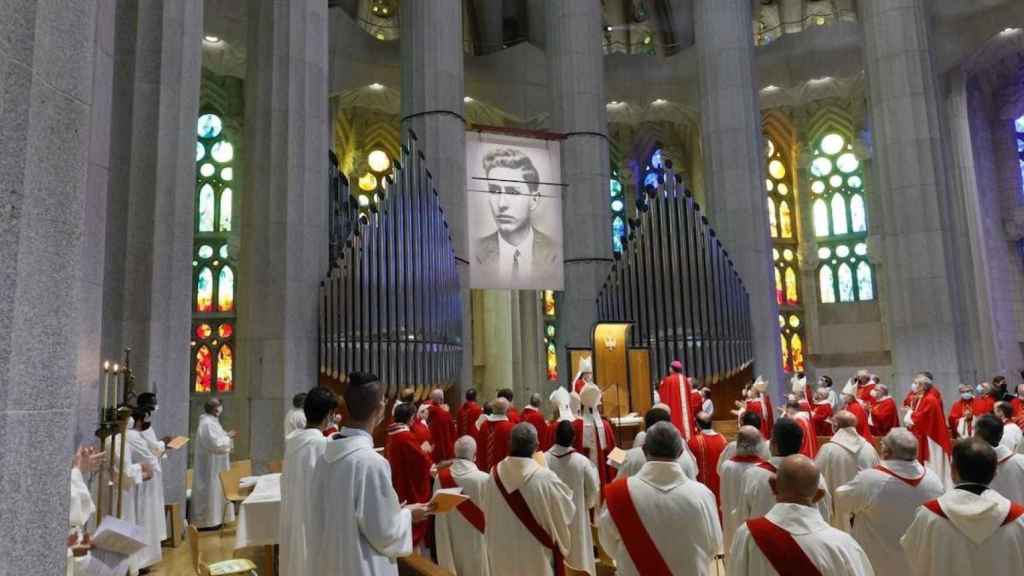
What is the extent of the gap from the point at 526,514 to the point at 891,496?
2.47 metres

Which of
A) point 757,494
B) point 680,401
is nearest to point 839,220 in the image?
point 680,401

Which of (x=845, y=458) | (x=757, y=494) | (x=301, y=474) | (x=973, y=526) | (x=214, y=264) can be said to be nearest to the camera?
(x=973, y=526)

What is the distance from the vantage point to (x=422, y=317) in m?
14.5

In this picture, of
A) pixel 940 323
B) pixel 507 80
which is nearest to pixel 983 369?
pixel 940 323

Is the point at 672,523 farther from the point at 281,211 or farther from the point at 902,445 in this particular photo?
the point at 281,211

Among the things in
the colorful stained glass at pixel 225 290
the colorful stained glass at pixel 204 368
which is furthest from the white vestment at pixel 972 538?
the colorful stained glass at pixel 225 290

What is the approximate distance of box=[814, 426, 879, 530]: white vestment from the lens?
7.23 metres

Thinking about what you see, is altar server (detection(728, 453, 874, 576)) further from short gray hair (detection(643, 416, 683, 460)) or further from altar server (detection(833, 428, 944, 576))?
altar server (detection(833, 428, 944, 576))

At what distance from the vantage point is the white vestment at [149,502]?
325 inches

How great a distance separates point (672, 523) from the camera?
13.9ft

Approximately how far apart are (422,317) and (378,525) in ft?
35.3

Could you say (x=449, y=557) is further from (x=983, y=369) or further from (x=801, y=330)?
(x=801, y=330)

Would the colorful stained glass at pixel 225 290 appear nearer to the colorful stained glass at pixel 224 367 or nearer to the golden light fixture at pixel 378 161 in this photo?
the colorful stained glass at pixel 224 367

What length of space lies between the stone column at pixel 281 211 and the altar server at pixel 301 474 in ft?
25.0
